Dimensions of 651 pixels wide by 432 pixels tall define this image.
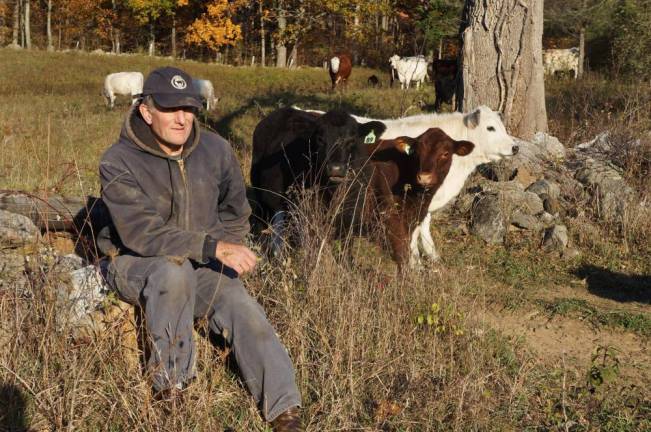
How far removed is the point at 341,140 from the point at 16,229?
309 centimetres

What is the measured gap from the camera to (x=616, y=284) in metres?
7.52

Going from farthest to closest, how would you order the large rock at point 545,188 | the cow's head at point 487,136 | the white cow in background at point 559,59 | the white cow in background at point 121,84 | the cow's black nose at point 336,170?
the white cow in background at point 559,59 < the white cow in background at point 121,84 < the large rock at point 545,188 < the cow's head at point 487,136 < the cow's black nose at point 336,170

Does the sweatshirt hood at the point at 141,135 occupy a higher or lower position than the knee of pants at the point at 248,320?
higher

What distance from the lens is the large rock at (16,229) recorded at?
6.03 metres

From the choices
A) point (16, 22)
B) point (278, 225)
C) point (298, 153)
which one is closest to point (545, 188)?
point (298, 153)

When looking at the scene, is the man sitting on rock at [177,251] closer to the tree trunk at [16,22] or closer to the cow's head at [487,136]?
the cow's head at [487,136]

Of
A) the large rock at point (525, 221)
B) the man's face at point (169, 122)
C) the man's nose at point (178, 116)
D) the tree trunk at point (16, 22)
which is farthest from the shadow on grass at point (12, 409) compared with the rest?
the tree trunk at point (16, 22)

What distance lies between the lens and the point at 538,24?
1117 cm

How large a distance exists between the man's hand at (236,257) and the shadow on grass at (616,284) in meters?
4.45

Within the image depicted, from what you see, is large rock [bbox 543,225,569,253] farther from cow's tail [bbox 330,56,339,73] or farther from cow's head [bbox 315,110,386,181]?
cow's tail [bbox 330,56,339,73]

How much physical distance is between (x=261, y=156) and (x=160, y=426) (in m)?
5.04

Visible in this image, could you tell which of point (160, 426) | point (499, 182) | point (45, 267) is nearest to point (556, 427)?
point (160, 426)

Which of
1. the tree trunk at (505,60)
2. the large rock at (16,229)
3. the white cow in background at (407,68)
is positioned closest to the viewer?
the large rock at (16,229)

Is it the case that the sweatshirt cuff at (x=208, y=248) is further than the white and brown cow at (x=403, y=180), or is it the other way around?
the white and brown cow at (x=403, y=180)
